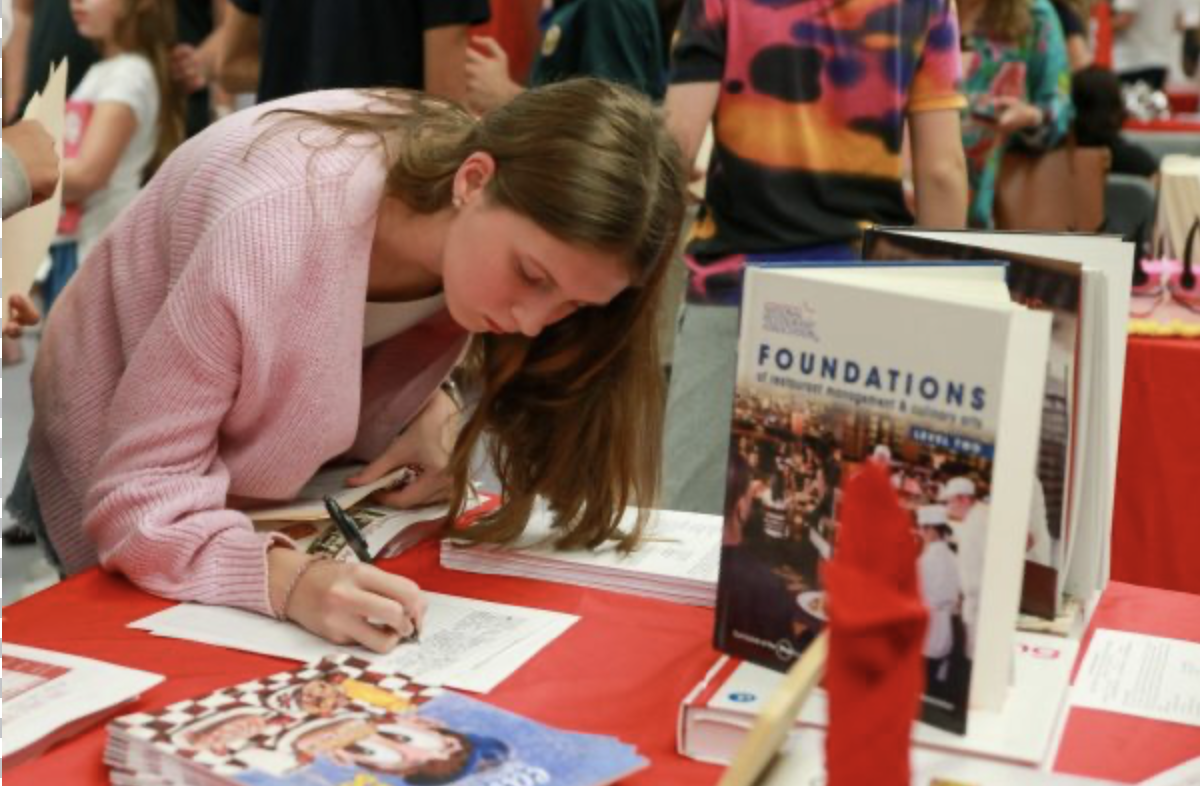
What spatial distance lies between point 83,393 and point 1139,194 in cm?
340

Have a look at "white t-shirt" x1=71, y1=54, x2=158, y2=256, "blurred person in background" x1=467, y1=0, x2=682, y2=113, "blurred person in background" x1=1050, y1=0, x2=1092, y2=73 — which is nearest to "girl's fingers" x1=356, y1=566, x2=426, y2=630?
"blurred person in background" x1=467, y1=0, x2=682, y2=113

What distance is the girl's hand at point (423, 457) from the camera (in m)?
1.48

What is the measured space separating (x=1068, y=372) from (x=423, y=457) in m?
0.68

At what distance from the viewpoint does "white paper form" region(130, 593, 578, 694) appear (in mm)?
1103

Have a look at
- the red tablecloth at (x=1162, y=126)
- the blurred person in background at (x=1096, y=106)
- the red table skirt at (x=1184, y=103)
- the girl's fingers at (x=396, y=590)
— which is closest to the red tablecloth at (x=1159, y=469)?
the girl's fingers at (x=396, y=590)

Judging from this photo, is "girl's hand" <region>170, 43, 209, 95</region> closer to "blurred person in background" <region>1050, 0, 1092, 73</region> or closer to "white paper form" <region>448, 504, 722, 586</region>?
"blurred person in background" <region>1050, 0, 1092, 73</region>

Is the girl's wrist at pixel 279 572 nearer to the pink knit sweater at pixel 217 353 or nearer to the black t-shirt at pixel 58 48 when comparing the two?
the pink knit sweater at pixel 217 353

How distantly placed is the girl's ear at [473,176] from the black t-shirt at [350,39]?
104cm

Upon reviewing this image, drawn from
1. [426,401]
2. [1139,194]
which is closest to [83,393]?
[426,401]

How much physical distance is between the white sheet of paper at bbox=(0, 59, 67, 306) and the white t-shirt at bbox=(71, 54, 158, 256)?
6.29 feet

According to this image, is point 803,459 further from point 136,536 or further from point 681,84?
point 681,84

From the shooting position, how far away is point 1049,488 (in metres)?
1.13

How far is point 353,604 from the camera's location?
3.75 feet

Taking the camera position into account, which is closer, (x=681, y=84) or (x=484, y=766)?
(x=484, y=766)
